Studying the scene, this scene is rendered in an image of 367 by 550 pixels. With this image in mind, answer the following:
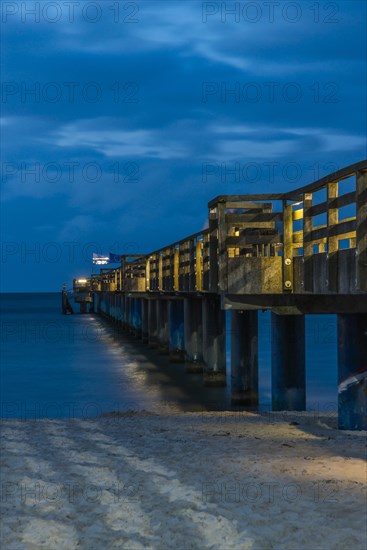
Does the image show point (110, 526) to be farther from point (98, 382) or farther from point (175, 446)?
point (98, 382)

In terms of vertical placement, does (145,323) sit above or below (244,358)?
above

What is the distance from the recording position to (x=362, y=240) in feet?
27.3

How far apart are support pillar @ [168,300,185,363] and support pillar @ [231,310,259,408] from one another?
11.2 m

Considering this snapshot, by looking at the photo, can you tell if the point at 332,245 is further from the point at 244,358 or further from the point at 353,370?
the point at 244,358

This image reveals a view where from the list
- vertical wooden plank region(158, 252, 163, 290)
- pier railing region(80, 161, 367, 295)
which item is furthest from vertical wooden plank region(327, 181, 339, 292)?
vertical wooden plank region(158, 252, 163, 290)

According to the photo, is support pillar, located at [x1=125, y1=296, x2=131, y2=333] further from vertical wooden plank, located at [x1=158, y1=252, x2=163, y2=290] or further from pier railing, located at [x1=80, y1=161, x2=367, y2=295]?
pier railing, located at [x1=80, y1=161, x2=367, y2=295]

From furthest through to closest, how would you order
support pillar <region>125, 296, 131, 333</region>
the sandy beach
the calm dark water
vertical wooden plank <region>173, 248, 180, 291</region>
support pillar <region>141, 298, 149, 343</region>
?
support pillar <region>125, 296, 131, 333</region> < support pillar <region>141, 298, 149, 343</region> < vertical wooden plank <region>173, 248, 180, 291</region> < the calm dark water < the sandy beach

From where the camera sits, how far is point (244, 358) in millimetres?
17750

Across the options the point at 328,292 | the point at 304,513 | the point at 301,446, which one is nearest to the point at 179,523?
the point at 304,513

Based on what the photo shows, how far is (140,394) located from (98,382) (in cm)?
436

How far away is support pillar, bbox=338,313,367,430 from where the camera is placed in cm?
1199

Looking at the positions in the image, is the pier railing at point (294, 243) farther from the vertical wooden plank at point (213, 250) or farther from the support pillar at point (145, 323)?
the support pillar at point (145, 323)

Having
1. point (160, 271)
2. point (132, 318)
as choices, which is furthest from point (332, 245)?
point (132, 318)

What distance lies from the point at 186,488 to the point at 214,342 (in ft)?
40.7
